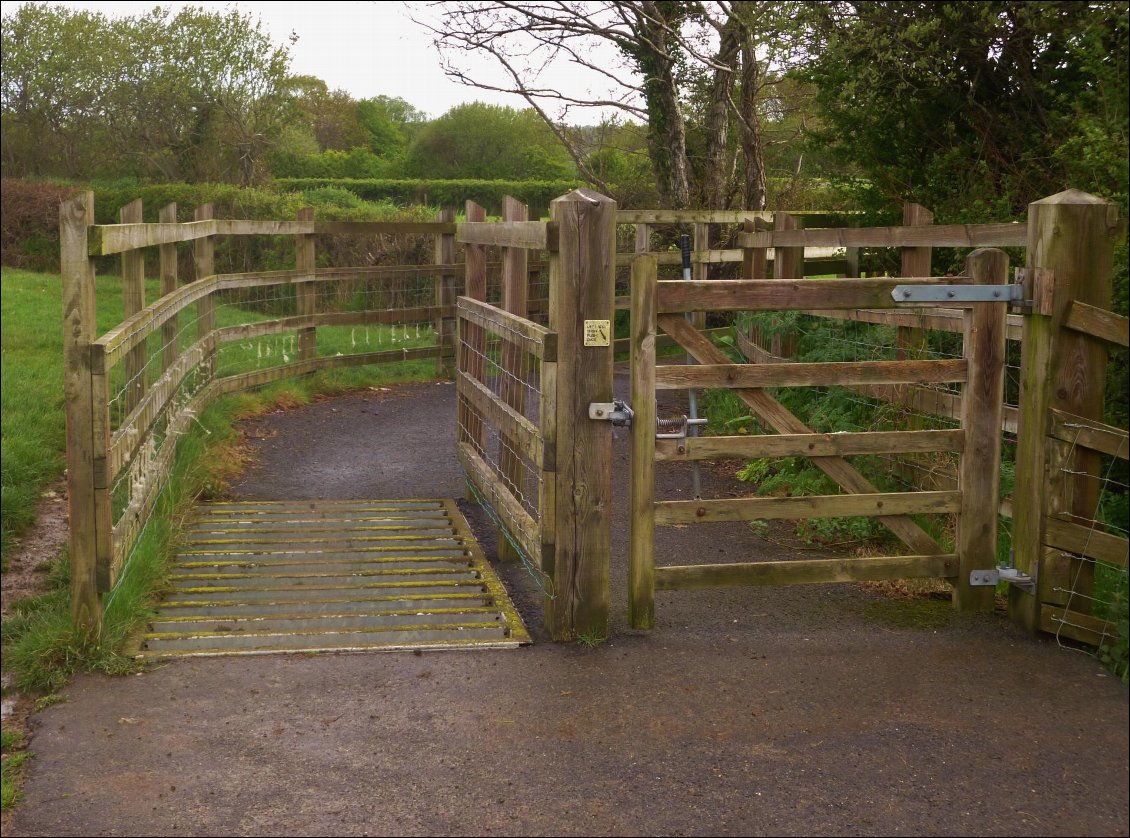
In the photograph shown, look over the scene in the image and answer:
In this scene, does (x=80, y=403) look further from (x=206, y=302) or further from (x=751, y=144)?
(x=751, y=144)

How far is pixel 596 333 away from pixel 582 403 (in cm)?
31

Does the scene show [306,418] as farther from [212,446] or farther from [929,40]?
[929,40]

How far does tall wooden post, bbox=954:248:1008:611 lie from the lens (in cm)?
558

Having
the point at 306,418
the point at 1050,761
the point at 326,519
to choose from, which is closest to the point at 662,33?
the point at 306,418

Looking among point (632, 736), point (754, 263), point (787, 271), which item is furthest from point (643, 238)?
point (632, 736)

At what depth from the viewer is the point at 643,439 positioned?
5.41 m

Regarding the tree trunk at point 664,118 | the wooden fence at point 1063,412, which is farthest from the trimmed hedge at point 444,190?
the wooden fence at point 1063,412

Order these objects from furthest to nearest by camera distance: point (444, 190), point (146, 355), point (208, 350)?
point (444, 190) < point (208, 350) < point (146, 355)

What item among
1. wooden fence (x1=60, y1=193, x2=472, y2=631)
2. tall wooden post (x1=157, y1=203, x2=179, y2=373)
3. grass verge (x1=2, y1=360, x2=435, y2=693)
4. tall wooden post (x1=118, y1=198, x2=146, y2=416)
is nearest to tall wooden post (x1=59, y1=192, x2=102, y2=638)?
wooden fence (x1=60, y1=193, x2=472, y2=631)

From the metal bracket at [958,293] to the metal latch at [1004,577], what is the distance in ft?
3.92

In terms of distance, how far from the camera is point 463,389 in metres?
8.43

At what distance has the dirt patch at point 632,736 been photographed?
378 centimetres

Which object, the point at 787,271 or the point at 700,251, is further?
the point at 700,251

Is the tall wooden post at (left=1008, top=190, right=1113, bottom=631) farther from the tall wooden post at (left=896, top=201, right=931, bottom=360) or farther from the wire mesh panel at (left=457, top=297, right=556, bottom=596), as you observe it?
the tall wooden post at (left=896, top=201, right=931, bottom=360)
